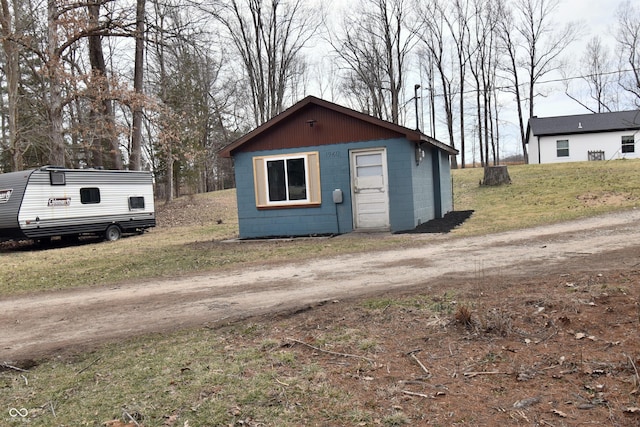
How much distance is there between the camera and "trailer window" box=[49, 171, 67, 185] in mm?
15484

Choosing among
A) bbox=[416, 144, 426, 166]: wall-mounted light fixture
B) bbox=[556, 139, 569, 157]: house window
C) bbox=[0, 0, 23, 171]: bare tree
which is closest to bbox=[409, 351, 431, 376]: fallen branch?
bbox=[416, 144, 426, 166]: wall-mounted light fixture

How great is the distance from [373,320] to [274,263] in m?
4.55

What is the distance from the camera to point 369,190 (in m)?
12.9

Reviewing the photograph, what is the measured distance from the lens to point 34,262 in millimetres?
12008

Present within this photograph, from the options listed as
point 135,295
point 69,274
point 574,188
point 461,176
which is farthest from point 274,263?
point 461,176

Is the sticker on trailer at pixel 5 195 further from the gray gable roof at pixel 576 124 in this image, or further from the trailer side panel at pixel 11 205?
the gray gable roof at pixel 576 124

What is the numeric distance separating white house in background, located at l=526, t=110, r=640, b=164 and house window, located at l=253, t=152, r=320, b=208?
2973 cm

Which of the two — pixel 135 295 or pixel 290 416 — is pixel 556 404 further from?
pixel 135 295

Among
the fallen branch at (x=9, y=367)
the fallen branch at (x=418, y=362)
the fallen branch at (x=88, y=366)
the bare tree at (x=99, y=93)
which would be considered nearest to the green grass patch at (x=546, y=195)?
the fallen branch at (x=418, y=362)

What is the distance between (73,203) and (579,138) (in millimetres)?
34359

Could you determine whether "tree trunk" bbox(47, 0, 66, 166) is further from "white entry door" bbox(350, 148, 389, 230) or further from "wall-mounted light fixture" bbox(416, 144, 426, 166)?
"wall-mounted light fixture" bbox(416, 144, 426, 166)

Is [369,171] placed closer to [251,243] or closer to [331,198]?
[331,198]

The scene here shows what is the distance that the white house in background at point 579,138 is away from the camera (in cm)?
3566

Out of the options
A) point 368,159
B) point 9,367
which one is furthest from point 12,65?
point 9,367
